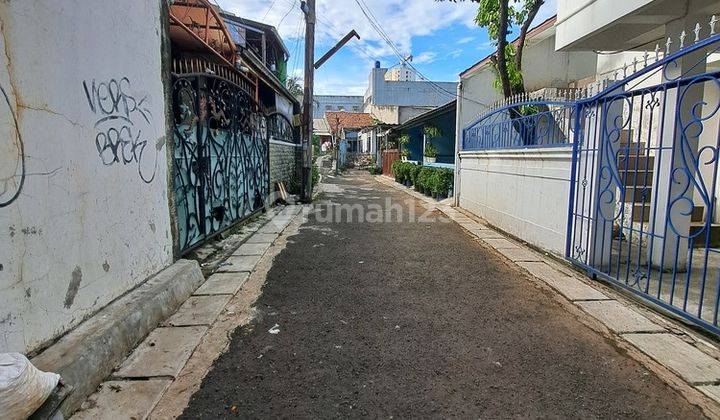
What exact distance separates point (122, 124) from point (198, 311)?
178 centimetres

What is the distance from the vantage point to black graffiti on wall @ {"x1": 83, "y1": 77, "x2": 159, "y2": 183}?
311 centimetres

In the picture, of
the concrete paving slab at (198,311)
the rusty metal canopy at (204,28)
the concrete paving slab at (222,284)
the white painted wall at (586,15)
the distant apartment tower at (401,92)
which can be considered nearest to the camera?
the concrete paving slab at (198,311)

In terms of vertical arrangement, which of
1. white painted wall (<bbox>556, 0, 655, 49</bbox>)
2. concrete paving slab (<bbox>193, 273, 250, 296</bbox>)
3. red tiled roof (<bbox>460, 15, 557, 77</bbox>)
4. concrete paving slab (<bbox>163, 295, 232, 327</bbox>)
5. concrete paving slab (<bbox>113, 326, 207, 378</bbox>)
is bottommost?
concrete paving slab (<bbox>113, 326, 207, 378</bbox>)

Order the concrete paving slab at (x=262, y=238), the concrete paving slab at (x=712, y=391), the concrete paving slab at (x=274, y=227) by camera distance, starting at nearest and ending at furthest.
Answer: the concrete paving slab at (x=712, y=391) → the concrete paving slab at (x=262, y=238) → the concrete paving slab at (x=274, y=227)

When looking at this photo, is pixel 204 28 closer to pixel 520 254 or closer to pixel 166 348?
pixel 166 348

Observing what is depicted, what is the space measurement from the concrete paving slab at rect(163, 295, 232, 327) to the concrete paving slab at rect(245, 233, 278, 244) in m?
2.58

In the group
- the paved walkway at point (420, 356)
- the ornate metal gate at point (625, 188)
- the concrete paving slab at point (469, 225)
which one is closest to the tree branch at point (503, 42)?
the concrete paving slab at point (469, 225)

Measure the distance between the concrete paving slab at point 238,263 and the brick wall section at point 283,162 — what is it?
495 cm

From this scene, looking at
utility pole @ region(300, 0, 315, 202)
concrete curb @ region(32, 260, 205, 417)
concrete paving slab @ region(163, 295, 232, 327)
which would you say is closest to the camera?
concrete curb @ region(32, 260, 205, 417)

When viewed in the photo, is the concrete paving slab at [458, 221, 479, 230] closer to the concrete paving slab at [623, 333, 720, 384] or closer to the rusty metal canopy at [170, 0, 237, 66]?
the concrete paving slab at [623, 333, 720, 384]

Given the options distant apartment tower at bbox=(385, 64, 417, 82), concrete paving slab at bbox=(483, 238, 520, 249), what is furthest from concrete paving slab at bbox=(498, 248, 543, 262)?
distant apartment tower at bbox=(385, 64, 417, 82)

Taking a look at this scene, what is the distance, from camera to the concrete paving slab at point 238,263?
5155 mm

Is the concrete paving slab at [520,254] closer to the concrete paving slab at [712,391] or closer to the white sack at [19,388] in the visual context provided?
the concrete paving slab at [712,391]

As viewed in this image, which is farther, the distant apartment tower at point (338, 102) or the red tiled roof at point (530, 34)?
the distant apartment tower at point (338, 102)
